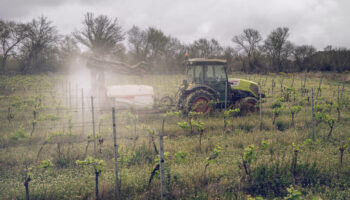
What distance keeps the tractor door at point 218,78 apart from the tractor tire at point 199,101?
1.91 ft

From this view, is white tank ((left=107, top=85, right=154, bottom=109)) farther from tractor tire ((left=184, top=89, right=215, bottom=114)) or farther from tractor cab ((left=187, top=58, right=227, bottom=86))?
tractor cab ((left=187, top=58, right=227, bottom=86))

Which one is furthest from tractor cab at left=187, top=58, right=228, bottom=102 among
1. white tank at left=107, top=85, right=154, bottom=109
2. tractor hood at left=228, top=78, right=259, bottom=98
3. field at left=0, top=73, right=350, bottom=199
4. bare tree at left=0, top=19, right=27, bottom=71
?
bare tree at left=0, top=19, right=27, bottom=71

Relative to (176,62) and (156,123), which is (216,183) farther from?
(176,62)

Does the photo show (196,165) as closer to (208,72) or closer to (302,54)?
(208,72)

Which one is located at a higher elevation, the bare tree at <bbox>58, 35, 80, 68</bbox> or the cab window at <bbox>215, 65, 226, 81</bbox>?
the bare tree at <bbox>58, 35, 80, 68</bbox>

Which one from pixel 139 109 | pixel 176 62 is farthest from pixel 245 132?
pixel 176 62

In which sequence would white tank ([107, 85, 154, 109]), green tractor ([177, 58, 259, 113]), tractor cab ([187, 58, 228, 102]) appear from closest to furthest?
1. green tractor ([177, 58, 259, 113])
2. tractor cab ([187, 58, 228, 102])
3. white tank ([107, 85, 154, 109])

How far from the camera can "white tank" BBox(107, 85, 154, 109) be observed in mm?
9539

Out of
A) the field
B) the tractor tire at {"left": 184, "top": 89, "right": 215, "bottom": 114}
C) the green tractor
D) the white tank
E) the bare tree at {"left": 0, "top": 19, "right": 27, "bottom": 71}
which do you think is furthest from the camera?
the bare tree at {"left": 0, "top": 19, "right": 27, "bottom": 71}

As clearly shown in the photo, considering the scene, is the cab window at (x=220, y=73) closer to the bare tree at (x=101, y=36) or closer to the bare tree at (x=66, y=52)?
the bare tree at (x=101, y=36)

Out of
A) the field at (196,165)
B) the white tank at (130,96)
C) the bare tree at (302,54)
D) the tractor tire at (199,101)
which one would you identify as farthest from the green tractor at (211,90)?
the bare tree at (302,54)

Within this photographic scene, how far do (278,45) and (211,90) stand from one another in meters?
25.2

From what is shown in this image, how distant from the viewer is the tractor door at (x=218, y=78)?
363 inches

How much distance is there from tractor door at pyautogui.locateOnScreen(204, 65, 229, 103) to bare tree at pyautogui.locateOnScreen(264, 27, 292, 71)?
21.2 m
